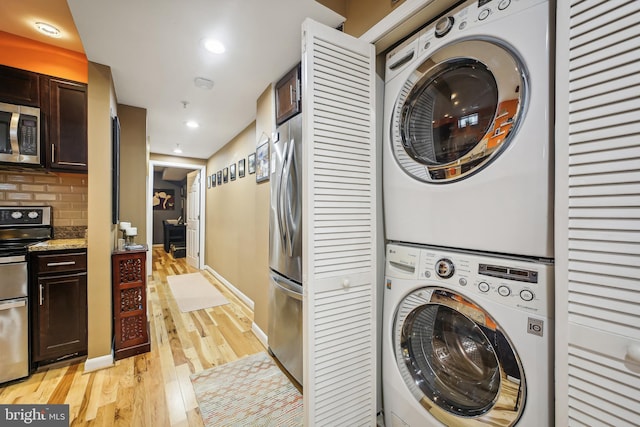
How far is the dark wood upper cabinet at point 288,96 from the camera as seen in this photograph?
1876 millimetres

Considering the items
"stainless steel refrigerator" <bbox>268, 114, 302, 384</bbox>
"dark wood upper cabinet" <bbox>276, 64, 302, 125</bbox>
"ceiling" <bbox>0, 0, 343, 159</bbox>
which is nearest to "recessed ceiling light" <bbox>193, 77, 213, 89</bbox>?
"ceiling" <bbox>0, 0, 343, 159</bbox>

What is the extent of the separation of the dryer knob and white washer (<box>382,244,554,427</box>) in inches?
35.7

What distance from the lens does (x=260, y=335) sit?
247 centimetres

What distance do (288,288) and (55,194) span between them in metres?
2.43

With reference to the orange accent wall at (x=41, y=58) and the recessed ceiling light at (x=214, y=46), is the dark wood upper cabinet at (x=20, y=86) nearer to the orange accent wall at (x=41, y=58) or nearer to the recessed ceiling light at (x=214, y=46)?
the orange accent wall at (x=41, y=58)

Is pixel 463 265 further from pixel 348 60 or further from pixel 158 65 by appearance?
pixel 158 65

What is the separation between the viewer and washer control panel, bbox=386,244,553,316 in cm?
→ 80

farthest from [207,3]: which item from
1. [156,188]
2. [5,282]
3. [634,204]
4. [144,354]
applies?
[156,188]

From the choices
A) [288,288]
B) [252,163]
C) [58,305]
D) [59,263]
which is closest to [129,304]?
[58,305]

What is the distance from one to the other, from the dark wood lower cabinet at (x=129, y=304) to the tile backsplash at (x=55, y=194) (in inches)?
29.1

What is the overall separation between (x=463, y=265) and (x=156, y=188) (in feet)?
31.9

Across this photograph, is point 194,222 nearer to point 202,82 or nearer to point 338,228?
point 202,82

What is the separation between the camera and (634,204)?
1.98ft

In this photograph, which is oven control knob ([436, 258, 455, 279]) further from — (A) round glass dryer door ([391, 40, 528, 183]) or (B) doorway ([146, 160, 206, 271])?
(B) doorway ([146, 160, 206, 271])
